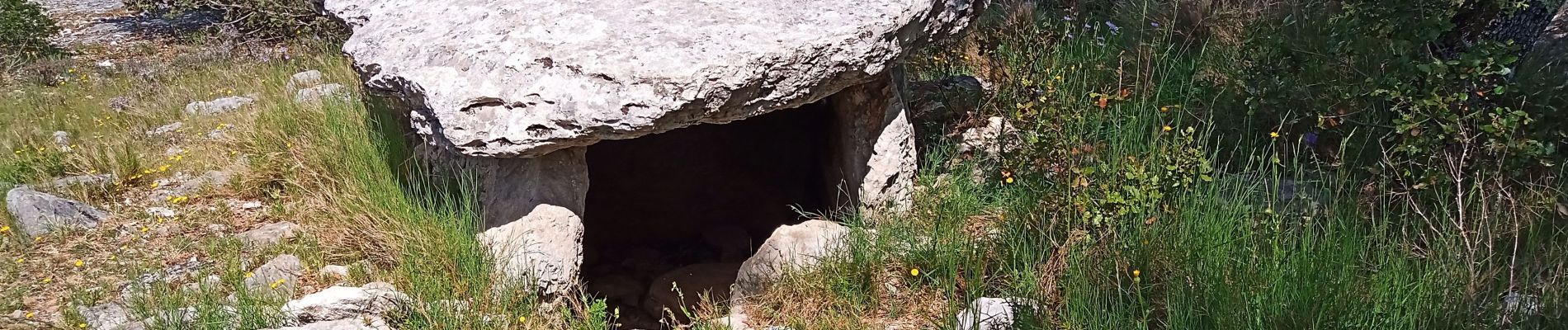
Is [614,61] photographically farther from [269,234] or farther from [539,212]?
[269,234]

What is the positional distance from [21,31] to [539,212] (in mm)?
5994

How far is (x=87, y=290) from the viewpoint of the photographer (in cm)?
334

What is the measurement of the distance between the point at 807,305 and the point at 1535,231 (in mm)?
2078

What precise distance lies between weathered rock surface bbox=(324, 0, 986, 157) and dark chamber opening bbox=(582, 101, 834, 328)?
153cm

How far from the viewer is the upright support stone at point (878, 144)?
3889 millimetres

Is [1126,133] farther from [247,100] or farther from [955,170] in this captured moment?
[247,100]

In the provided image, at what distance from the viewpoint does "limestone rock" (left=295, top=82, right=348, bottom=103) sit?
4.77 metres

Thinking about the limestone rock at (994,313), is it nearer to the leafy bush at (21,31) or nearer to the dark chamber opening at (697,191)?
the dark chamber opening at (697,191)

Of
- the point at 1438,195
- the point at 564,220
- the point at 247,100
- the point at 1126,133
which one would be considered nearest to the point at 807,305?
the point at 564,220

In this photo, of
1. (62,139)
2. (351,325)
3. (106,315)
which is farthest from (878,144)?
(62,139)

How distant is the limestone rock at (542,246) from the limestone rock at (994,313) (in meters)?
1.34

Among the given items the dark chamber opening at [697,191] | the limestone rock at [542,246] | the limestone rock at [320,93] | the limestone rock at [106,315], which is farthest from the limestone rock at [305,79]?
the limestone rock at [542,246]

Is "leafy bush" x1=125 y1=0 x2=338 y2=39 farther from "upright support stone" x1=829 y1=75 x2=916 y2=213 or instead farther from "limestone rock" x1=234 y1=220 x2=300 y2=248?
"upright support stone" x1=829 y1=75 x2=916 y2=213

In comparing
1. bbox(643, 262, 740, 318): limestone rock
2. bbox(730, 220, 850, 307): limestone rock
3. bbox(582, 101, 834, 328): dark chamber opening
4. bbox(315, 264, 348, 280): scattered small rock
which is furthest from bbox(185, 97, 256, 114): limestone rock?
bbox(730, 220, 850, 307): limestone rock
